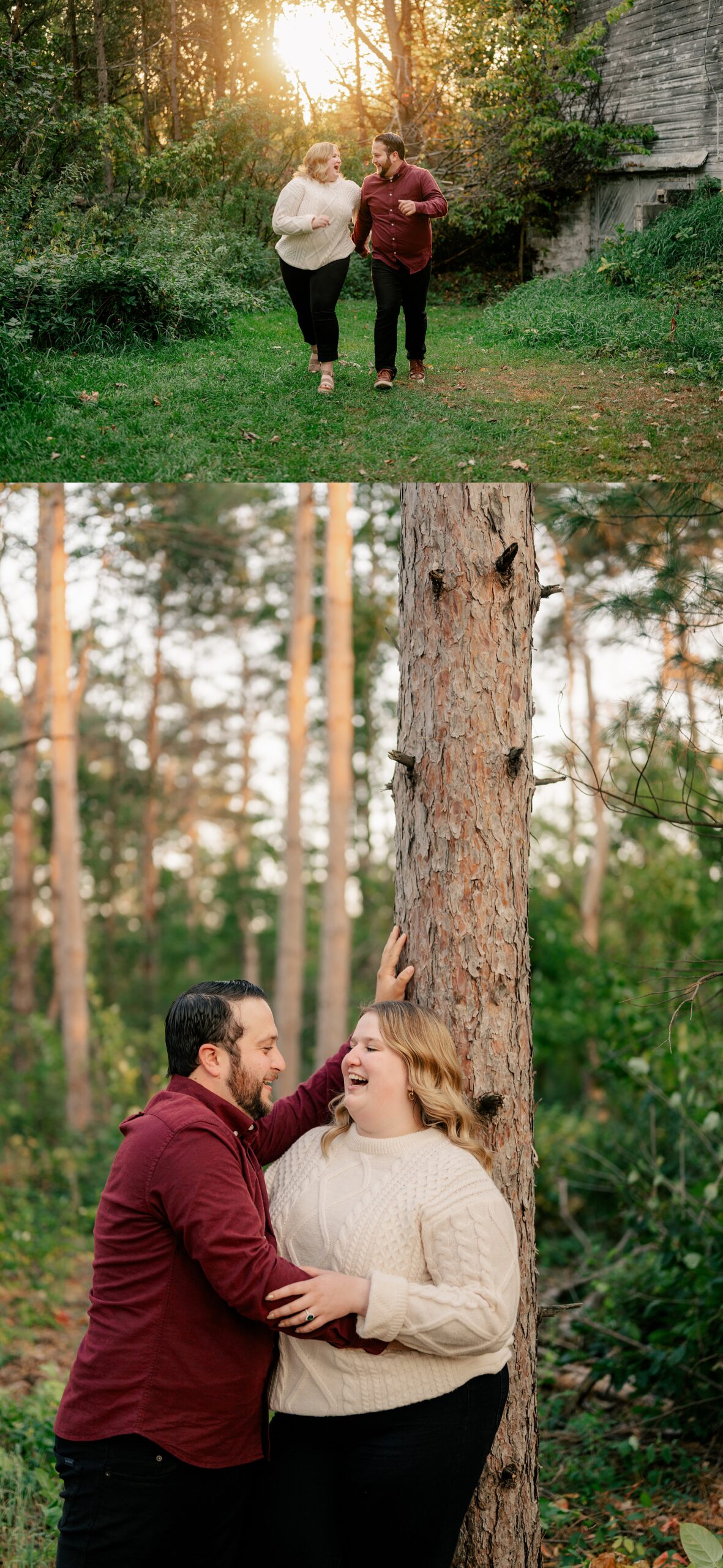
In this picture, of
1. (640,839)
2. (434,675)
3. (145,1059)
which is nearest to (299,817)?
(145,1059)

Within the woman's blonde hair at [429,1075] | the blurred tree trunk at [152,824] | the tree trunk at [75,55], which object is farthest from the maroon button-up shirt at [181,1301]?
the blurred tree trunk at [152,824]

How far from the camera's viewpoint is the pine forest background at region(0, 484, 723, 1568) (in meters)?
4.71

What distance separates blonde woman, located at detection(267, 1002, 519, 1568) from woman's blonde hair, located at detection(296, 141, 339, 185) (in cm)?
610

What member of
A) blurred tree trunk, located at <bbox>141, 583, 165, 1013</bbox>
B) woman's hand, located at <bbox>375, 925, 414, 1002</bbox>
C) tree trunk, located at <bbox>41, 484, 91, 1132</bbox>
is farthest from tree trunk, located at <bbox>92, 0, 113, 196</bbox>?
blurred tree trunk, located at <bbox>141, 583, 165, 1013</bbox>

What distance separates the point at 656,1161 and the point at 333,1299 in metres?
4.10

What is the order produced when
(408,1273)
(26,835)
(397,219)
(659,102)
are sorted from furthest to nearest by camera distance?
(26,835)
(659,102)
(397,219)
(408,1273)

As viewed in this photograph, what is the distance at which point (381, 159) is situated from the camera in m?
6.88

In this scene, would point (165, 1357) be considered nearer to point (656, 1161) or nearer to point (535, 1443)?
point (535, 1443)

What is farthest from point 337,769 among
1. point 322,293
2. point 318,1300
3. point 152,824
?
point 318,1300

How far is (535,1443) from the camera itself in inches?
128

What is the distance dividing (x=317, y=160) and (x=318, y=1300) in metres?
6.60

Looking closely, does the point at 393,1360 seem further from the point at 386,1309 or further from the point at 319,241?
the point at 319,241

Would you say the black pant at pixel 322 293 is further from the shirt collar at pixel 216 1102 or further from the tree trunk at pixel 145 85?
the shirt collar at pixel 216 1102

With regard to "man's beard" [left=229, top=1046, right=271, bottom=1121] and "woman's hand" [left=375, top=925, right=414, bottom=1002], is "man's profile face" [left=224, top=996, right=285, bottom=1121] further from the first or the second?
"woman's hand" [left=375, top=925, right=414, bottom=1002]
